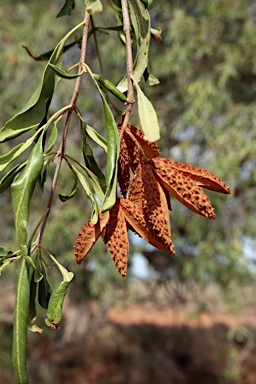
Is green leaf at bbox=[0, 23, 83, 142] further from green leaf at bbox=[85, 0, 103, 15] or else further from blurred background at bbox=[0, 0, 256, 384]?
blurred background at bbox=[0, 0, 256, 384]

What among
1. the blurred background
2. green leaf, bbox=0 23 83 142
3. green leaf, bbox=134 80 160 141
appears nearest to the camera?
green leaf, bbox=134 80 160 141

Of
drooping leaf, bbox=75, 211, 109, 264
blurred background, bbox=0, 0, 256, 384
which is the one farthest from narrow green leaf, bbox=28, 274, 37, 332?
blurred background, bbox=0, 0, 256, 384

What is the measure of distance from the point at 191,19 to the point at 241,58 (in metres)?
0.45

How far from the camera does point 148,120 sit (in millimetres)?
668

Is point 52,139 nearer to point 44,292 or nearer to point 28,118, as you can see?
point 28,118

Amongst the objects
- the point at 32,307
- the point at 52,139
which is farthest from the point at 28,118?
the point at 32,307

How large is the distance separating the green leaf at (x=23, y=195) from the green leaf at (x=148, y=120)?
0.41ft

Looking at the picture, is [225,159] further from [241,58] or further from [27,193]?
[27,193]

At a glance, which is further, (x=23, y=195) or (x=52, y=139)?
(x=52, y=139)

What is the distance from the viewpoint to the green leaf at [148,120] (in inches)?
25.6

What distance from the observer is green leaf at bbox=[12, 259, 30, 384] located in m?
0.67

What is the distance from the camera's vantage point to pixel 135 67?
78cm

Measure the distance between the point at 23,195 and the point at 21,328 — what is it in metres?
0.15

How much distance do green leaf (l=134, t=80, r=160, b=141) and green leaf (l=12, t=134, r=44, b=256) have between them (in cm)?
13
